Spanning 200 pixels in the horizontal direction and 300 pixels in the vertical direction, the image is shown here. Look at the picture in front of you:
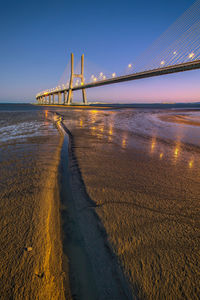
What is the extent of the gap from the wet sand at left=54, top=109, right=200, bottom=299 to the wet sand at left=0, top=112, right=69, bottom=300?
14.2 inches

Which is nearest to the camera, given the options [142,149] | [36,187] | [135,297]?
[135,297]

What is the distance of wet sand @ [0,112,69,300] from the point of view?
0.68 m

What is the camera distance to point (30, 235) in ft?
3.12

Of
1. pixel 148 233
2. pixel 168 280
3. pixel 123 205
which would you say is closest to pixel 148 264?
pixel 168 280

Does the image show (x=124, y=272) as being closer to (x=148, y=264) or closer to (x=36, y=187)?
(x=148, y=264)

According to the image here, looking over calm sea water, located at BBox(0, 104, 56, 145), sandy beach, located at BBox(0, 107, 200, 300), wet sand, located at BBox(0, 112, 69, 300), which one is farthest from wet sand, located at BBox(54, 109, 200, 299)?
calm sea water, located at BBox(0, 104, 56, 145)

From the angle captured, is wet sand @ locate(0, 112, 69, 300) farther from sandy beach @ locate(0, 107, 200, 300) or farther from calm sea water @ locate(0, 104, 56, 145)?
calm sea water @ locate(0, 104, 56, 145)

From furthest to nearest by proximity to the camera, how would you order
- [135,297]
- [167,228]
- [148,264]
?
[167,228], [148,264], [135,297]

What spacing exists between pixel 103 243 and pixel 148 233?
1.07ft

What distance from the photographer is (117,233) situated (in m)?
0.98

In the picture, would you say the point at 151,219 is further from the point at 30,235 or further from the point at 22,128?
the point at 22,128

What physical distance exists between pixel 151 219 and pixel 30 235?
0.90 metres

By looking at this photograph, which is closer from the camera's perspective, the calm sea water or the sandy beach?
the sandy beach

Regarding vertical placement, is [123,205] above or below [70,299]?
above
